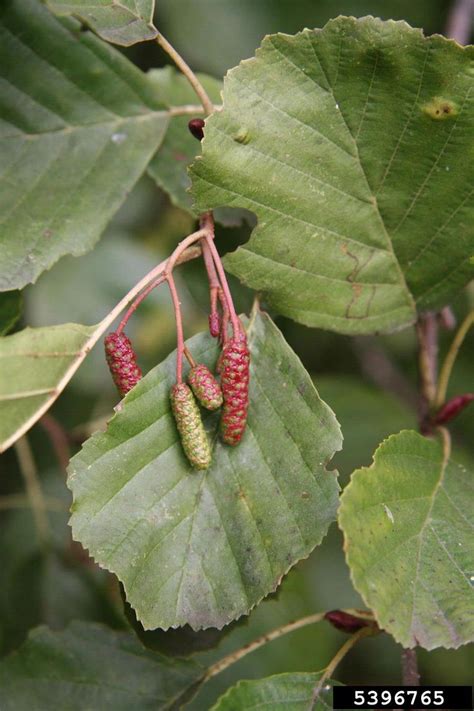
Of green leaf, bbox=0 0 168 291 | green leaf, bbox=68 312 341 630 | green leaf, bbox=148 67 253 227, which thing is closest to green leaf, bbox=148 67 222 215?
green leaf, bbox=148 67 253 227

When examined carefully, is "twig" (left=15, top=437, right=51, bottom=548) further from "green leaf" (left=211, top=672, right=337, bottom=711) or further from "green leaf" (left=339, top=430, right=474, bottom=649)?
"green leaf" (left=339, top=430, right=474, bottom=649)

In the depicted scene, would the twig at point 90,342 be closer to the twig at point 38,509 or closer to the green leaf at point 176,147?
the green leaf at point 176,147

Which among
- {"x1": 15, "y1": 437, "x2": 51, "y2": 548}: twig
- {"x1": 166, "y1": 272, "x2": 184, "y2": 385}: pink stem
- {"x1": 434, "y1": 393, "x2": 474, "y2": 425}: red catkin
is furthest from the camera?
{"x1": 15, "y1": 437, "x2": 51, "y2": 548}: twig

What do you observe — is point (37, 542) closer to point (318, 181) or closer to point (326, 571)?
point (326, 571)

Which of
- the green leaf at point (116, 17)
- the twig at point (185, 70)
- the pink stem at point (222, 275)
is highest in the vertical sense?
the green leaf at point (116, 17)

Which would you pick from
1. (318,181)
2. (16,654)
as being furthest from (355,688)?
(318,181)

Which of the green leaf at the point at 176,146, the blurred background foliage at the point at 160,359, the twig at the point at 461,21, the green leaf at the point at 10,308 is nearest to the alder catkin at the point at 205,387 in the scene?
the green leaf at the point at 10,308

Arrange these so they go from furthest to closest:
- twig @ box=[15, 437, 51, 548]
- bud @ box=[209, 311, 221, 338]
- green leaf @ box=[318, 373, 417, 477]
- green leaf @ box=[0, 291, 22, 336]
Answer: green leaf @ box=[318, 373, 417, 477]
twig @ box=[15, 437, 51, 548]
green leaf @ box=[0, 291, 22, 336]
bud @ box=[209, 311, 221, 338]
